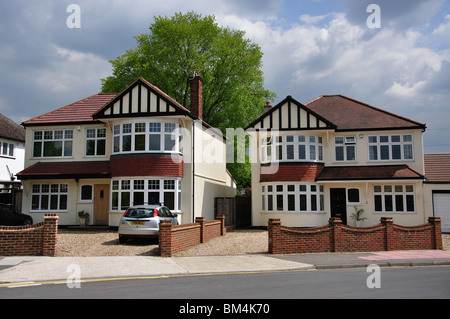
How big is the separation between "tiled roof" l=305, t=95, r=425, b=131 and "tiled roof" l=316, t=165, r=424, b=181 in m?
2.31

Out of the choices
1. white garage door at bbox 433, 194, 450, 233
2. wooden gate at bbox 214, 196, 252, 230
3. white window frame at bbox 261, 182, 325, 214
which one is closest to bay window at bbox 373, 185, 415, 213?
white garage door at bbox 433, 194, 450, 233

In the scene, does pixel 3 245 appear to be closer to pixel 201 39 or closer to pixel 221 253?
pixel 221 253

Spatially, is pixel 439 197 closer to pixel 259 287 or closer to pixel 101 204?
pixel 259 287

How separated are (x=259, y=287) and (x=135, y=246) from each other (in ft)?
25.7

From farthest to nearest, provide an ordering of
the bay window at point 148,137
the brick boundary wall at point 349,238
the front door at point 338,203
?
the front door at point 338,203 < the bay window at point 148,137 < the brick boundary wall at point 349,238

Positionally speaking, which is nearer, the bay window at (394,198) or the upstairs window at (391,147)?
the bay window at (394,198)

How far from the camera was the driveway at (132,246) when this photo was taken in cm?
1423

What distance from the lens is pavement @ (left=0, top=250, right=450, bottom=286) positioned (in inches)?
411

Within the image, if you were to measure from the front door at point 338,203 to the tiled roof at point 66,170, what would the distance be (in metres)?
12.7

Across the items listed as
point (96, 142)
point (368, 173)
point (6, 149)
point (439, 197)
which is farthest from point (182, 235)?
point (6, 149)

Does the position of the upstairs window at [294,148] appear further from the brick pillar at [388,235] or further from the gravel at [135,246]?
the brick pillar at [388,235]

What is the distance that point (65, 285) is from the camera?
9242 millimetres

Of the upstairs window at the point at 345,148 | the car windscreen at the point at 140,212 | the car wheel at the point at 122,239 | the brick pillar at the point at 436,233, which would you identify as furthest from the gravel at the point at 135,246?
the upstairs window at the point at 345,148
